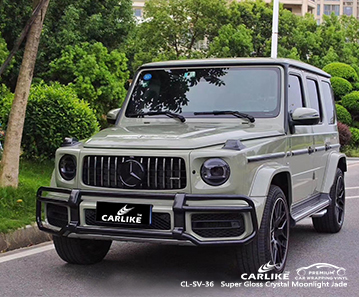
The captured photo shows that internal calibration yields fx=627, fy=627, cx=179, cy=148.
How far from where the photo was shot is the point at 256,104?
610 centimetres

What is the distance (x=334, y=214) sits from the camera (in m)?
7.55

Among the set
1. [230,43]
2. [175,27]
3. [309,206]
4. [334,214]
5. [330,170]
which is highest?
[175,27]

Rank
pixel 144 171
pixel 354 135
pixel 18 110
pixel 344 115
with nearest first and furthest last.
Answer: pixel 144 171, pixel 18 110, pixel 344 115, pixel 354 135

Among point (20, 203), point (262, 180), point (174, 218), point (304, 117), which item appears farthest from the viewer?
point (20, 203)

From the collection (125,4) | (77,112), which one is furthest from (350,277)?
(125,4)

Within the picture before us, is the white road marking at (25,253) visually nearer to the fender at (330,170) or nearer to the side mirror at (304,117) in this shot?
the side mirror at (304,117)

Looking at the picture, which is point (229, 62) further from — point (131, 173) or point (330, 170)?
point (131, 173)

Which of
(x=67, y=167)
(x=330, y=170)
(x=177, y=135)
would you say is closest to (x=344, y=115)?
(x=330, y=170)

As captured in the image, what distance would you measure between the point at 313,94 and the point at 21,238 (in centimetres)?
363

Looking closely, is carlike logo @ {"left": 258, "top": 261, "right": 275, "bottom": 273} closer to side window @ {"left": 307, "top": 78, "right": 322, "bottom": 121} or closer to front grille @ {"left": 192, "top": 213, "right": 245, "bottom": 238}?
front grille @ {"left": 192, "top": 213, "right": 245, "bottom": 238}

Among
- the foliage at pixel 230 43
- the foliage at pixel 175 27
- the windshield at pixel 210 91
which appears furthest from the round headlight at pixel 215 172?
the foliage at pixel 175 27

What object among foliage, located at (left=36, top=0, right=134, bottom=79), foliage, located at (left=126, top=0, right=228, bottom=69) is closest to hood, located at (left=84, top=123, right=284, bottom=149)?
foliage, located at (left=36, top=0, right=134, bottom=79)

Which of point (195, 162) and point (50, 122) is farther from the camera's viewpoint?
point (50, 122)

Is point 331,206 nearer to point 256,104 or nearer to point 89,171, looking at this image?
point 256,104
